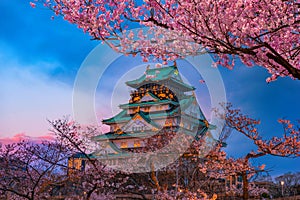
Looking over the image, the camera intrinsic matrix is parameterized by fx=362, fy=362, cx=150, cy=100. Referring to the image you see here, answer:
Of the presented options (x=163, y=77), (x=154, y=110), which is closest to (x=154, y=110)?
(x=154, y=110)

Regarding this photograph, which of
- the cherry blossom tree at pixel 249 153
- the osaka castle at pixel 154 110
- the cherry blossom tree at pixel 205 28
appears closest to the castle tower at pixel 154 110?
the osaka castle at pixel 154 110

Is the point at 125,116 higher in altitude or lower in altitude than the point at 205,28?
higher

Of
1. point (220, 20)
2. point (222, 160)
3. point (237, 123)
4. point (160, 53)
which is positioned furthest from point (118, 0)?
point (222, 160)

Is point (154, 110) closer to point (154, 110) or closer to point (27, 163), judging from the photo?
point (154, 110)

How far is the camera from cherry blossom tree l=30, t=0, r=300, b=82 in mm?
4516

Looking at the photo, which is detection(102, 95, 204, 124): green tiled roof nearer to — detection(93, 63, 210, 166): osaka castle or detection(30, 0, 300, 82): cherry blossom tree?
detection(93, 63, 210, 166): osaka castle

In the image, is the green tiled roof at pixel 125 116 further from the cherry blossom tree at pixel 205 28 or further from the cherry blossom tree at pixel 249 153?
the cherry blossom tree at pixel 205 28

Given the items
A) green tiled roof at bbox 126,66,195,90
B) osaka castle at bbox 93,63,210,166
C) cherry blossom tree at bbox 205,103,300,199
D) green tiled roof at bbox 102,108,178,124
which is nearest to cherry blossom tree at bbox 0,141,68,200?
cherry blossom tree at bbox 205,103,300,199

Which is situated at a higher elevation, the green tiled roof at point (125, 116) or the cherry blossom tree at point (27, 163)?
the green tiled roof at point (125, 116)

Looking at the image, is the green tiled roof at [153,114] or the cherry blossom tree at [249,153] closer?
the cherry blossom tree at [249,153]

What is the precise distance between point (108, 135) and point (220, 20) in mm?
32299

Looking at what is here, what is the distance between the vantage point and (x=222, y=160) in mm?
11430

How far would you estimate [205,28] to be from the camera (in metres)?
4.68

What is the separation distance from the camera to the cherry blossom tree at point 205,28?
4.52 meters
